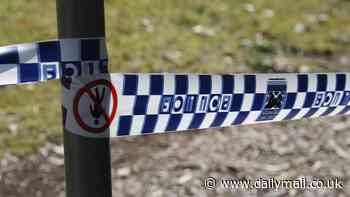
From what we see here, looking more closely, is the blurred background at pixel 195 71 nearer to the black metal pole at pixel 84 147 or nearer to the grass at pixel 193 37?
the grass at pixel 193 37

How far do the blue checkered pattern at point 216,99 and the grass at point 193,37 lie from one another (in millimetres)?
2193

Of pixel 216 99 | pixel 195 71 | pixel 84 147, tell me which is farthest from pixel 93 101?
pixel 195 71

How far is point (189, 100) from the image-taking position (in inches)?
106

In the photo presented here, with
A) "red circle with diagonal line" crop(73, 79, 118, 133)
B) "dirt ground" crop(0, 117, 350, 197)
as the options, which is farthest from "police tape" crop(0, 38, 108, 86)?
"dirt ground" crop(0, 117, 350, 197)

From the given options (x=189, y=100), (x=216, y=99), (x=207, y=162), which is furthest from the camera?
(x=207, y=162)

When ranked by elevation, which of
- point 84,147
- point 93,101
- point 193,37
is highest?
point 93,101

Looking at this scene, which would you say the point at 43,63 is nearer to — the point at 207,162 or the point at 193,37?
the point at 207,162

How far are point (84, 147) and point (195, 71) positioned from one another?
356 centimetres

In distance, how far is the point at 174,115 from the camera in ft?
8.83

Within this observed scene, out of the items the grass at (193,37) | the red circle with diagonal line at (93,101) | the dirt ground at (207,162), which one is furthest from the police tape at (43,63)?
the grass at (193,37)

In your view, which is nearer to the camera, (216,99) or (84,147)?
(84,147)

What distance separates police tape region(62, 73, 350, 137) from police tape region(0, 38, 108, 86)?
54 millimetres

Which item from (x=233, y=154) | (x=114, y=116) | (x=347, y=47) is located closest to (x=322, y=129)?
(x=233, y=154)

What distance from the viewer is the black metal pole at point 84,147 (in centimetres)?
212
